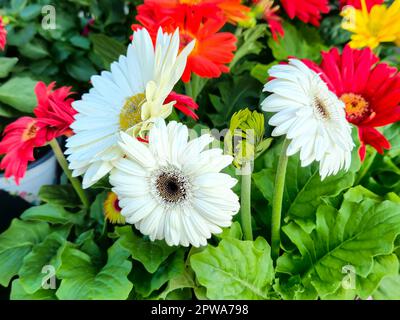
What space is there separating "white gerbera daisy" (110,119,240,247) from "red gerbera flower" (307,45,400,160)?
0.76 feet

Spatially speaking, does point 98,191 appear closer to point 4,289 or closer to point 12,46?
point 4,289

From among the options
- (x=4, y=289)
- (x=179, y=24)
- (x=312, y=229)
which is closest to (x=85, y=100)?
(x=179, y=24)

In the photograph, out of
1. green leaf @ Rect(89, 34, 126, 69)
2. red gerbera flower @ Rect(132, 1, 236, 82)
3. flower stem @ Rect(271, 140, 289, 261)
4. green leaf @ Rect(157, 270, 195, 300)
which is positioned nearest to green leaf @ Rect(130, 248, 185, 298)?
green leaf @ Rect(157, 270, 195, 300)

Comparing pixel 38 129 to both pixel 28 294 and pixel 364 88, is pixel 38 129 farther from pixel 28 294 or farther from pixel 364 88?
pixel 364 88

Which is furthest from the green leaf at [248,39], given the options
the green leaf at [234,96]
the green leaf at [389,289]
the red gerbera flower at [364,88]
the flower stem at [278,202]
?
the green leaf at [389,289]

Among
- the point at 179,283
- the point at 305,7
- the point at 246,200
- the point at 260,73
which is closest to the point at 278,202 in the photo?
the point at 246,200

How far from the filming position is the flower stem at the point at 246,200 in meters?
0.49

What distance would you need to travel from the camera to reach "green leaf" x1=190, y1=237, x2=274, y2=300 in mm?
535

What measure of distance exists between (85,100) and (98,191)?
0.23 m

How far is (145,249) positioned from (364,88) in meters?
0.33

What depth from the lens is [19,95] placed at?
30.6 inches

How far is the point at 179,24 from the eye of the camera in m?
0.63

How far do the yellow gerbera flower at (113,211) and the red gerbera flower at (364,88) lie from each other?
29 cm

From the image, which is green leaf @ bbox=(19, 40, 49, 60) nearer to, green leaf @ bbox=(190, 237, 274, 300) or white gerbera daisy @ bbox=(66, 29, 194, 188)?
white gerbera daisy @ bbox=(66, 29, 194, 188)
